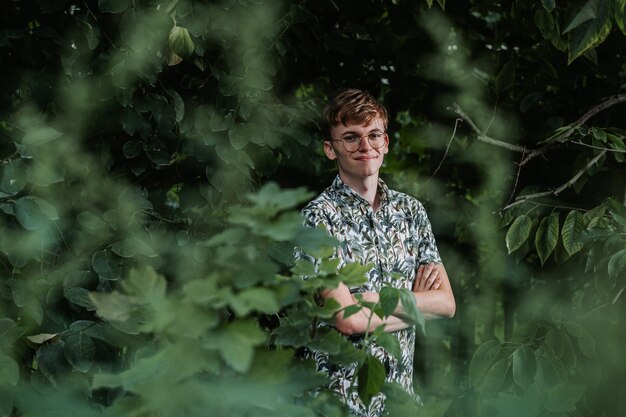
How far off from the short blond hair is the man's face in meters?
0.01

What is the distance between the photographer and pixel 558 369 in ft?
7.27

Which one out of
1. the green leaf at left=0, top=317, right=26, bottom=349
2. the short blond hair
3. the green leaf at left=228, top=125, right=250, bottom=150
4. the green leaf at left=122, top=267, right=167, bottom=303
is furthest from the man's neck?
the green leaf at left=122, top=267, right=167, bottom=303

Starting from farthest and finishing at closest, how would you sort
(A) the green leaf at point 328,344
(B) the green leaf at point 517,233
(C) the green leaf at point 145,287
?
1. (B) the green leaf at point 517,233
2. (A) the green leaf at point 328,344
3. (C) the green leaf at point 145,287

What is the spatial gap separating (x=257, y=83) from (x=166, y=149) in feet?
1.05

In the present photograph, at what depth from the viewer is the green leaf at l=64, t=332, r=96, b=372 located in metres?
2.02

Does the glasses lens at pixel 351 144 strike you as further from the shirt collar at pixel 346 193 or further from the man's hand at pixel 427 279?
the man's hand at pixel 427 279

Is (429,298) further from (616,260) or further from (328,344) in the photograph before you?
(328,344)

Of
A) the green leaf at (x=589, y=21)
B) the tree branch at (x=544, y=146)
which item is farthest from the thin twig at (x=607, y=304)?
the green leaf at (x=589, y=21)

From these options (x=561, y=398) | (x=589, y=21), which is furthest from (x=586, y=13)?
(x=561, y=398)

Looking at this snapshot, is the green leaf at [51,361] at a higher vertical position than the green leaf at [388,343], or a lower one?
lower

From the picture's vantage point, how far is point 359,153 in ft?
6.86

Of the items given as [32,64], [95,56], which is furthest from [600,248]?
[32,64]

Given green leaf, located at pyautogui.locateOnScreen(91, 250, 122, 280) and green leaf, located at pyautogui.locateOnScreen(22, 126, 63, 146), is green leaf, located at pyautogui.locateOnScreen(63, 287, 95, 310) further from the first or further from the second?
green leaf, located at pyautogui.locateOnScreen(22, 126, 63, 146)

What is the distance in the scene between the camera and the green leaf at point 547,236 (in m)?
2.44
